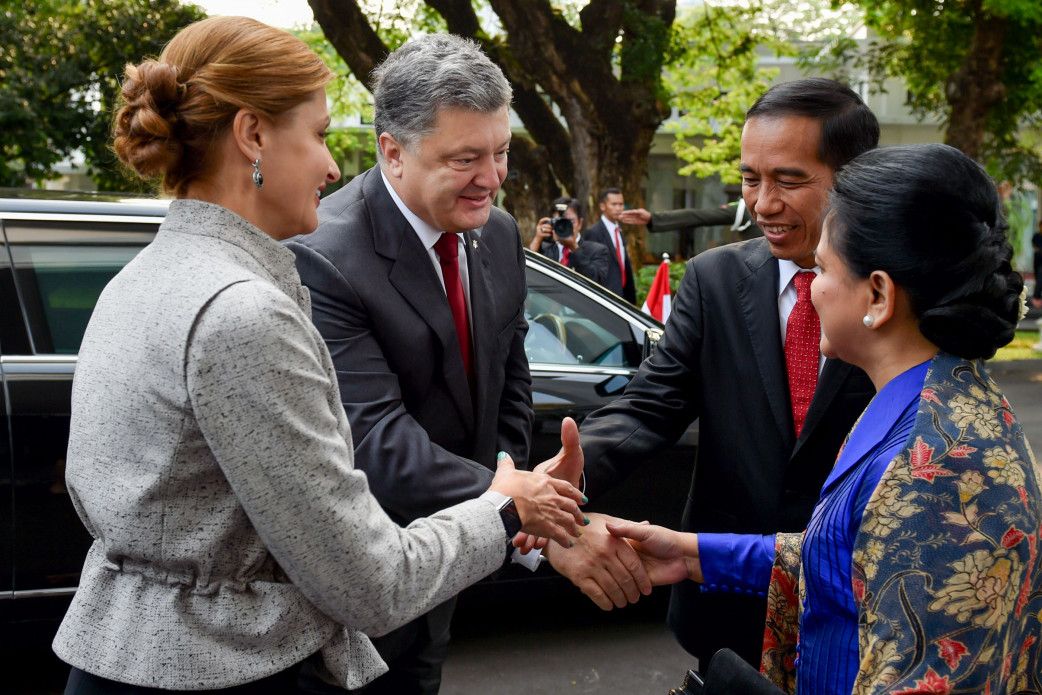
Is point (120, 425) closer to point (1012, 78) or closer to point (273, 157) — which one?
point (273, 157)

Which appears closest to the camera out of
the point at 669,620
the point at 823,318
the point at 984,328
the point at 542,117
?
the point at 984,328

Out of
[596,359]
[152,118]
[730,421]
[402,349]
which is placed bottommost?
[596,359]

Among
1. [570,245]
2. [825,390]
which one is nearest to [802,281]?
[825,390]

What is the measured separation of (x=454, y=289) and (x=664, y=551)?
33.0 inches

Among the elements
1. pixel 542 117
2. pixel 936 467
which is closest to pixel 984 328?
pixel 936 467

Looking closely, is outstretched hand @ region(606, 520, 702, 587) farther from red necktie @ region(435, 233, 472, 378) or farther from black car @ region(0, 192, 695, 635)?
black car @ region(0, 192, 695, 635)

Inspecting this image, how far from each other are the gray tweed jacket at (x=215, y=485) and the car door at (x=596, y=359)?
2903 mm

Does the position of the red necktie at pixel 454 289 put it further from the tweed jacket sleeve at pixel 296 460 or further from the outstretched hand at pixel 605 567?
the tweed jacket sleeve at pixel 296 460

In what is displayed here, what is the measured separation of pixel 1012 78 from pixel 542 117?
6.73 m

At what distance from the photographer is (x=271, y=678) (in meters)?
1.75

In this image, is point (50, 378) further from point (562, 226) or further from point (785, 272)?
point (562, 226)

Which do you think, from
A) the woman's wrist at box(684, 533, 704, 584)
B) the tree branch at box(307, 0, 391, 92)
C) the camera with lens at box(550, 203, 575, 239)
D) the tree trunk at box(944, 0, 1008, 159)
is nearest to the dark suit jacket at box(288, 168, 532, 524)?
the woman's wrist at box(684, 533, 704, 584)

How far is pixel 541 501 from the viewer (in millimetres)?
2117

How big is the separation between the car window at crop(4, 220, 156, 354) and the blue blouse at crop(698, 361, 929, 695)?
300cm
